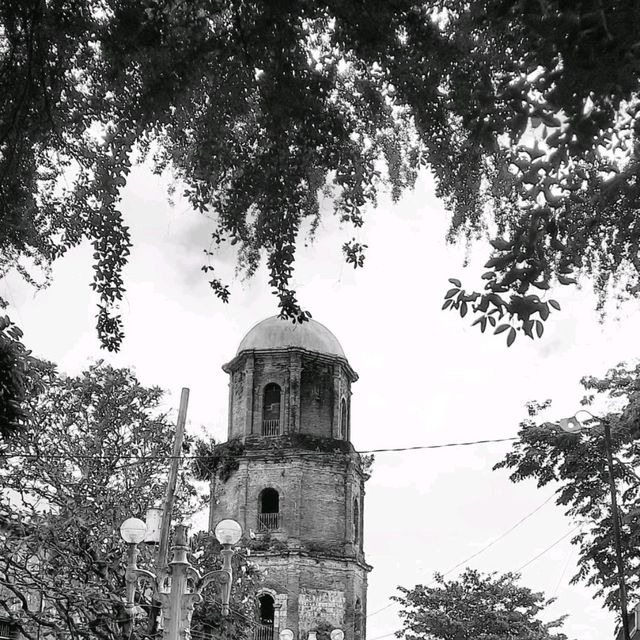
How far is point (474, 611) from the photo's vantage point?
29625 millimetres

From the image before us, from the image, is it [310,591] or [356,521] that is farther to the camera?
[356,521]

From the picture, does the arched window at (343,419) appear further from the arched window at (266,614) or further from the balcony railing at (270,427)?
the arched window at (266,614)

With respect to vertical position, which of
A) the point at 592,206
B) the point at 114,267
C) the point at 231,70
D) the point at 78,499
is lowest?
the point at 114,267

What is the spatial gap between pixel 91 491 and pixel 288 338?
16.2 meters

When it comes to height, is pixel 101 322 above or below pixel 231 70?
below

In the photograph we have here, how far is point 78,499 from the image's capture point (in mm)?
17562

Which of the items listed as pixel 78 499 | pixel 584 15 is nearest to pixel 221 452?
pixel 78 499

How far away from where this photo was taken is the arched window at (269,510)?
32781mm

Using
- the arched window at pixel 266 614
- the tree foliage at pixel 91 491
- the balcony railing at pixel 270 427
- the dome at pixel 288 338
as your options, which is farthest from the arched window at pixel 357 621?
the tree foliage at pixel 91 491

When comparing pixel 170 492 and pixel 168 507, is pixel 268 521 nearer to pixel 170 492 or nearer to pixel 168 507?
pixel 170 492

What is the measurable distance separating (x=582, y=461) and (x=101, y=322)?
17.6m

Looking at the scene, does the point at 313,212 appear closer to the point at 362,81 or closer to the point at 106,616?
the point at 362,81

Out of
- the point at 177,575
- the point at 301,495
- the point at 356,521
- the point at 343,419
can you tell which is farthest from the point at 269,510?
the point at 177,575

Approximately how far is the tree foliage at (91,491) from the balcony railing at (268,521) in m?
10.1
